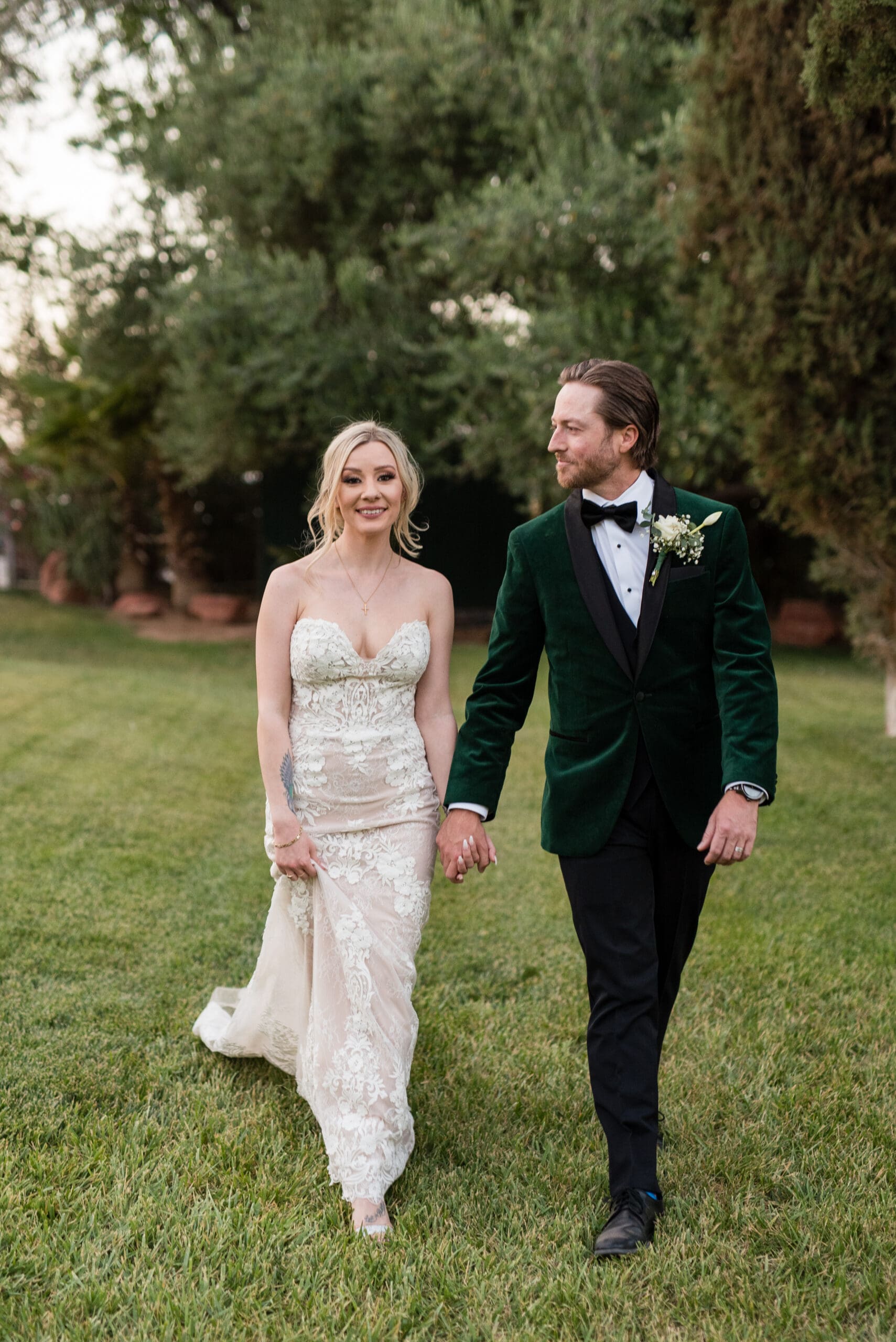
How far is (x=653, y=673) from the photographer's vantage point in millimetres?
2938

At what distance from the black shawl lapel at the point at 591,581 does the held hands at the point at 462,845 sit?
1.97 ft

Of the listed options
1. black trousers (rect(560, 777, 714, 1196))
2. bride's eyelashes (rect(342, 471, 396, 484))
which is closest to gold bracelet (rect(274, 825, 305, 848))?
black trousers (rect(560, 777, 714, 1196))

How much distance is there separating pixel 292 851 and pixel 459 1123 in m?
1.00

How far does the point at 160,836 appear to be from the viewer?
6.62 meters

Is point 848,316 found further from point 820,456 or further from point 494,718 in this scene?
point 494,718

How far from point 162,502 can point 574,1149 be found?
17165 millimetres

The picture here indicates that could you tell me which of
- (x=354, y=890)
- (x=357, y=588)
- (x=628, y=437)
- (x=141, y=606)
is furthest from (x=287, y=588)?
(x=141, y=606)

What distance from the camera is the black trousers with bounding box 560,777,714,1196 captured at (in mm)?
2850

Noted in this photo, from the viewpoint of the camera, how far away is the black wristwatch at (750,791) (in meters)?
2.78

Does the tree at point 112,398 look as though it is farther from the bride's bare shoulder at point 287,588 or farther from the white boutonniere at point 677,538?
the white boutonniere at point 677,538

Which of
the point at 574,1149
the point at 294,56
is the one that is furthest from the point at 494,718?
the point at 294,56

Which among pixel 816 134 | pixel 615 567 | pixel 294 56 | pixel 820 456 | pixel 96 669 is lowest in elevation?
pixel 96 669

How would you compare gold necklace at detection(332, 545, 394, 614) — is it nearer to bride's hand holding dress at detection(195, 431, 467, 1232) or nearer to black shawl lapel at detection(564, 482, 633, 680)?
bride's hand holding dress at detection(195, 431, 467, 1232)

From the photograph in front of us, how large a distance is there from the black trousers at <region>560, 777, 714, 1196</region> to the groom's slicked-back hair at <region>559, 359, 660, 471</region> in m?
0.95
